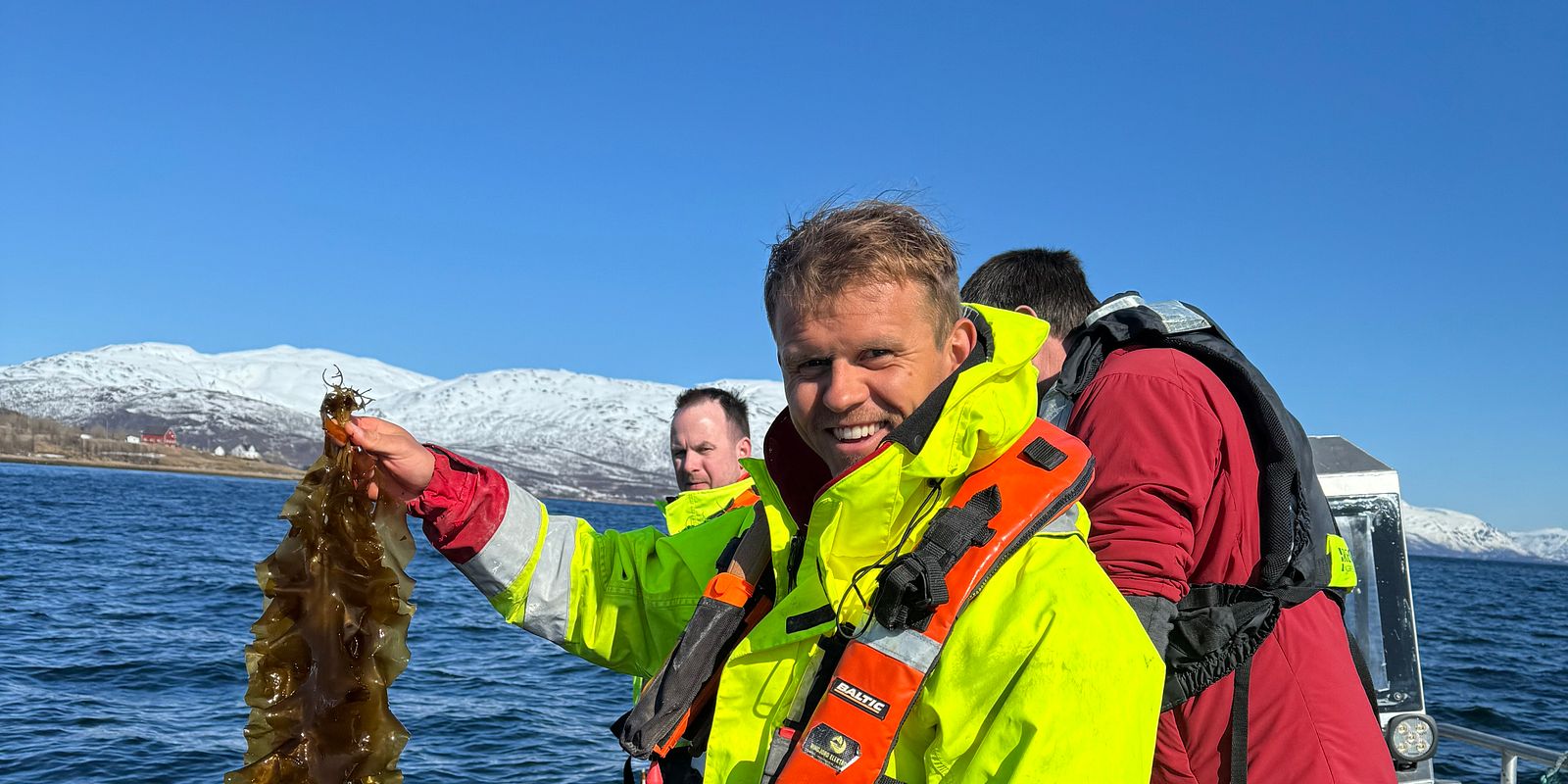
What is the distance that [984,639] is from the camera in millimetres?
1956

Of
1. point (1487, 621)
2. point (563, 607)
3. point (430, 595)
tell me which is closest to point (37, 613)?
point (430, 595)

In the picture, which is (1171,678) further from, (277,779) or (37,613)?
(37,613)

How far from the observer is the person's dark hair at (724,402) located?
22.5 ft

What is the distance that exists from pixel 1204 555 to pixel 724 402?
4354mm

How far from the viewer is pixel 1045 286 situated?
383 cm

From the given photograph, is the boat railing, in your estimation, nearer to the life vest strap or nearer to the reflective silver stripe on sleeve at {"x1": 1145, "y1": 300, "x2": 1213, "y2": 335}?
the reflective silver stripe on sleeve at {"x1": 1145, "y1": 300, "x2": 1213, "y2": 335}

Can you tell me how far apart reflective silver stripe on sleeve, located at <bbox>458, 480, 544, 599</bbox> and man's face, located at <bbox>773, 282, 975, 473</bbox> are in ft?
2.60

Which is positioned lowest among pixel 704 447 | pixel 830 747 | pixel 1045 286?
pixel 830 747

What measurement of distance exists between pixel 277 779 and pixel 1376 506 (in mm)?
3811

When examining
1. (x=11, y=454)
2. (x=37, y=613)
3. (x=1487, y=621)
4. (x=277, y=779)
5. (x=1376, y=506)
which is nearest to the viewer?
(x=277, y=779)

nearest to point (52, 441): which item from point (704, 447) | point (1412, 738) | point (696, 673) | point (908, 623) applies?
point (704, 447)

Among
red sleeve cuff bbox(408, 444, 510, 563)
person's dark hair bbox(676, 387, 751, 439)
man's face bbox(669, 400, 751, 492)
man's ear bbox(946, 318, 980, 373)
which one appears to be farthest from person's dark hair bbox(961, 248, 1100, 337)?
person's dark hair bbox(676, 387, 751, 439)

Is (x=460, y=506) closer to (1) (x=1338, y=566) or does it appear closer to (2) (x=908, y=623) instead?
(2) (x=908, y=623)

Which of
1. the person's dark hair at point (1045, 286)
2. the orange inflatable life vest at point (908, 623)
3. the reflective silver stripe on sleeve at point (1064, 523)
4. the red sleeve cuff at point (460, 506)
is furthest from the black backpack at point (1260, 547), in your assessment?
the red sleeve cuff at point (460, 506)
